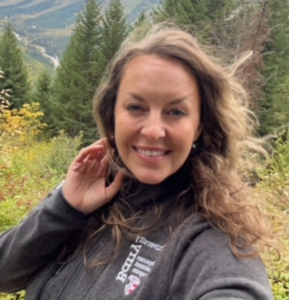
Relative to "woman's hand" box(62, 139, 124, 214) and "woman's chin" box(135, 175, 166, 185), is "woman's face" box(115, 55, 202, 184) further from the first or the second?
"woman's hand" box(62, 139, 124, 214)

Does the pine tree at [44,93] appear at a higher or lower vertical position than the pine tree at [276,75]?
lower

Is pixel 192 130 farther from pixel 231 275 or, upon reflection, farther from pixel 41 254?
pixel 41 254

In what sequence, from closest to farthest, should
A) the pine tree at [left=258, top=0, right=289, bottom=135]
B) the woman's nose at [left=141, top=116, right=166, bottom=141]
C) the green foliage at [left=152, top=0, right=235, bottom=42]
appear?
1. the woman's nose at [left=141, top=116, right=166, bottom=141]
2. the pine tree at [left=258, top=0, right=289, bottom=135]
3. the green foliage at [left=152, top=0, right=235, bottom=42]

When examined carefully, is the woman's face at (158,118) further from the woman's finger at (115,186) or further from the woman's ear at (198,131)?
the woman's finger at (115,186)

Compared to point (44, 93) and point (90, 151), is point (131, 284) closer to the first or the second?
point (90, 151)

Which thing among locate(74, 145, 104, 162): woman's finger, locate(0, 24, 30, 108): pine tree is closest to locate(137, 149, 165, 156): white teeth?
locate(74, 145, 104, 162): woman's finger

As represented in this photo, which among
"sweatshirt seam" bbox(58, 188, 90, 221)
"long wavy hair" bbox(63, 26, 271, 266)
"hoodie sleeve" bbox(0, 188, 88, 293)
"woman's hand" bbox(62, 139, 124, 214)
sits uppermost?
"long wavy hair" bbox(63, 26, 271, 266)

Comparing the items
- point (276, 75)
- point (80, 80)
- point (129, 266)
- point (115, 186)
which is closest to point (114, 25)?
point (80, 80)

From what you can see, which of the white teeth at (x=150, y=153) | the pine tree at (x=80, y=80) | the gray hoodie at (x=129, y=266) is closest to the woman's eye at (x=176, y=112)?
the white teeth at (x=150, y=153)

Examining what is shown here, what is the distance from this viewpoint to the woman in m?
1.24

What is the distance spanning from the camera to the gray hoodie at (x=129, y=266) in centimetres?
115

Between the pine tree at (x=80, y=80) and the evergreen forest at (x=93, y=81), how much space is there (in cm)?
6

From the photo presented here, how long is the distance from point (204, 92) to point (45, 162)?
1028 centimetres

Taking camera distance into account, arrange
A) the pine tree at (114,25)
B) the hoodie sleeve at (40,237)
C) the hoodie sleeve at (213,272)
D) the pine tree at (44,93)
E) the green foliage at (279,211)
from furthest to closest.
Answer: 1. the pine tree at (44,93)
2. the pine tree at (114,25)
3. the green foliage at (279,211)
4. the hoodie sleeve at (40,237)
5. the hoodie sleeve at (213,272)
